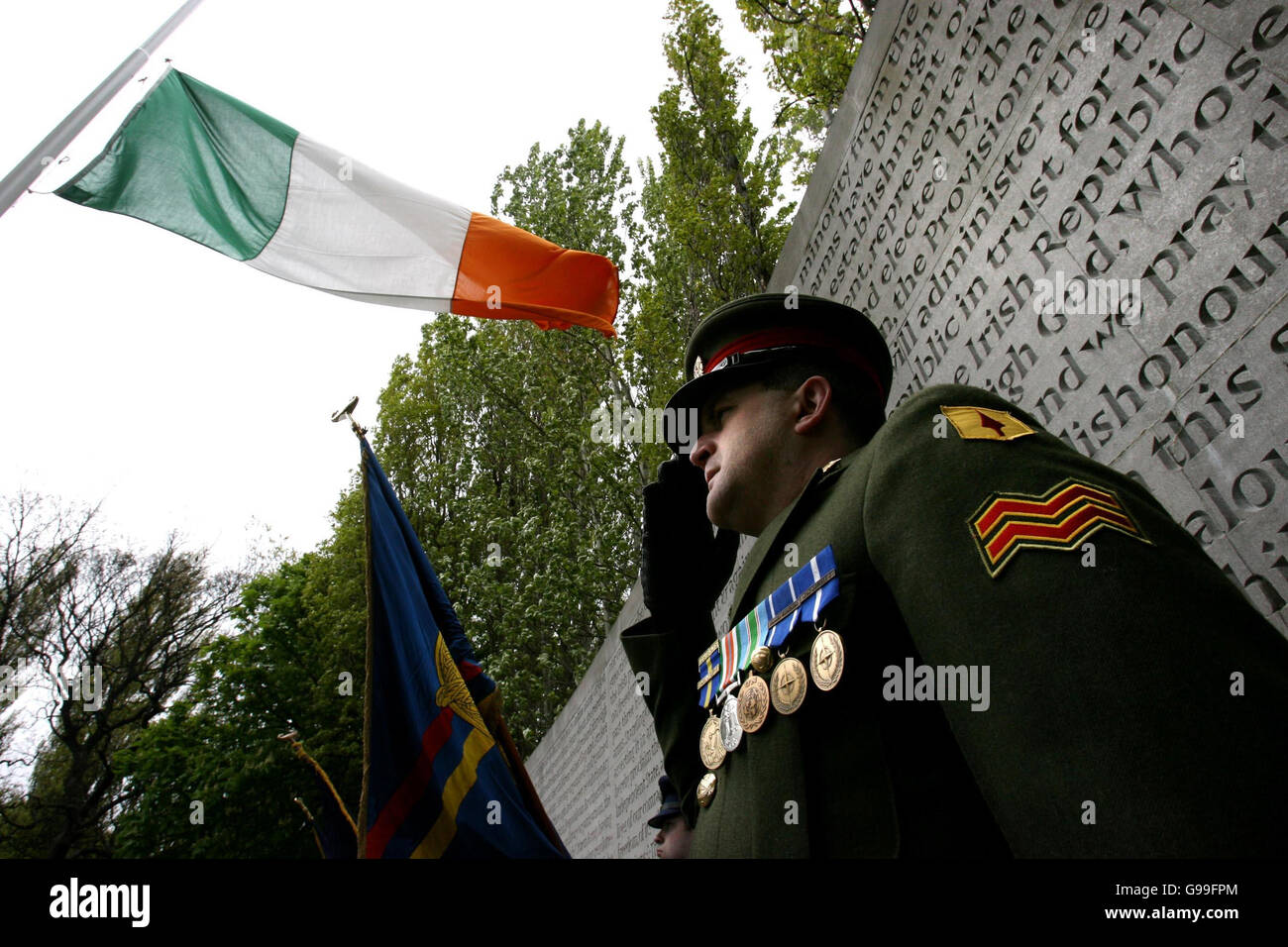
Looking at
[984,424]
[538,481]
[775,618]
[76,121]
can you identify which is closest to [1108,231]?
[984,424]

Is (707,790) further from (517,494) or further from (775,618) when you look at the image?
(517,494)

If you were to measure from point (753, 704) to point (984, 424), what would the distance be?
652 mm

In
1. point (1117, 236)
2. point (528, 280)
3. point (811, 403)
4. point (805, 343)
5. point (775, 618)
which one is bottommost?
point (775, 618)

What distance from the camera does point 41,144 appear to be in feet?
13.7

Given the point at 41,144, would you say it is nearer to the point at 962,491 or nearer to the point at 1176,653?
the point at 962,491

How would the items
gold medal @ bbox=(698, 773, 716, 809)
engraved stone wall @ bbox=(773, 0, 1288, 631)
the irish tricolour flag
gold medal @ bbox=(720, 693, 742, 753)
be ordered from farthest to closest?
the irish tricolour flag, engraved stone wall @ bbox=(773, 0, 1288, 631), gold medal @ bbox=(698, 773, 716, 809), gold medal @ bbox=(720, 693, 742, 753)

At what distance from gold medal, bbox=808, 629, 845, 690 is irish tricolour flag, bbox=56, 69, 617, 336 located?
156 inches

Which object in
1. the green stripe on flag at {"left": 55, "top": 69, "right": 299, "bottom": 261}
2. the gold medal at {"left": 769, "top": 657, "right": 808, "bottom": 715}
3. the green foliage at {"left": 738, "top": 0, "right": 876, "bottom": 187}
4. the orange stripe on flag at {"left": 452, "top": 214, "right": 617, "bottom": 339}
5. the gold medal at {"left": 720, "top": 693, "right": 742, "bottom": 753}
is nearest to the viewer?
the gold medal at {"left": 769, "top": 657, "right": 808, "bottom": 715}

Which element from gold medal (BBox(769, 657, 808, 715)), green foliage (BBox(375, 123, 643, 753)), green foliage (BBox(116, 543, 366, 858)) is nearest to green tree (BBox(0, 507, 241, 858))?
green foliage (BBox(116, 543, 366, 858))

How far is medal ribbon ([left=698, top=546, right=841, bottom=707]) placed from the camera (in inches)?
52.6

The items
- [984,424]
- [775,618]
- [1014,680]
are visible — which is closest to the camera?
[1014,680]

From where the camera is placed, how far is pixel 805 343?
202 cm

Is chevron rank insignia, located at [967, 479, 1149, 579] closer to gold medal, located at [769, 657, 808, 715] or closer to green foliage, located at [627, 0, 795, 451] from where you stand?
gold medal, located at [769, 657, 808, 715]
